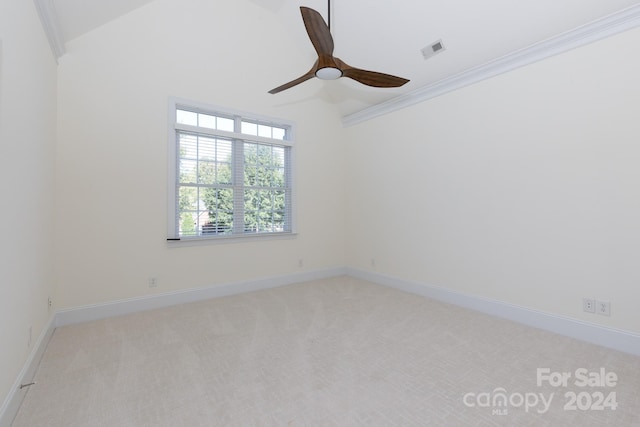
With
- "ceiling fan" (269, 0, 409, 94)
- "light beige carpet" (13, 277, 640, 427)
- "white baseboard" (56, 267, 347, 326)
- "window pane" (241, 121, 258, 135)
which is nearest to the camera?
"light beige carpet" (13, 277, 640, 427)

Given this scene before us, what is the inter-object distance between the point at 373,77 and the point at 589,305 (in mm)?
2825

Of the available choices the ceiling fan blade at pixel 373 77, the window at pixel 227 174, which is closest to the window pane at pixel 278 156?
the window at pixel 227 174

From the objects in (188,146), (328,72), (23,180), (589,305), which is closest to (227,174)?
(188,146)

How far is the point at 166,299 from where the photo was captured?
3.50m

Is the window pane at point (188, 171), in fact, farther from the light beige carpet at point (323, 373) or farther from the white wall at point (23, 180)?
the light beige carpet at point (323, 373)

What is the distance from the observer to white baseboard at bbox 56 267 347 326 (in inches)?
118

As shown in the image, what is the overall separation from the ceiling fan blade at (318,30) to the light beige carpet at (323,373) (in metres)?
2.50

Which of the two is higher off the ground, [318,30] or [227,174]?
[318,30]

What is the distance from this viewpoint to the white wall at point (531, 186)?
2.42 metres

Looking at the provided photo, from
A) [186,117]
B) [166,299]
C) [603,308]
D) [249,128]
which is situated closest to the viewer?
[603,308]

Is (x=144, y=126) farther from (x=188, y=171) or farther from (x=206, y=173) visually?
(x=206, y=173)

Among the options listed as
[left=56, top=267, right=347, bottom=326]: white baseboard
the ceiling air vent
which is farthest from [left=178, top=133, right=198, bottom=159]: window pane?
the ceiling air vent

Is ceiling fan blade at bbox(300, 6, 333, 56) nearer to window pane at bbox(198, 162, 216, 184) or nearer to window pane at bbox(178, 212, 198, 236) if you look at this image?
window pane at bbox(198, 162, 216, 184)

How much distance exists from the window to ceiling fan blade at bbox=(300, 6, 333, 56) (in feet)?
6.28
